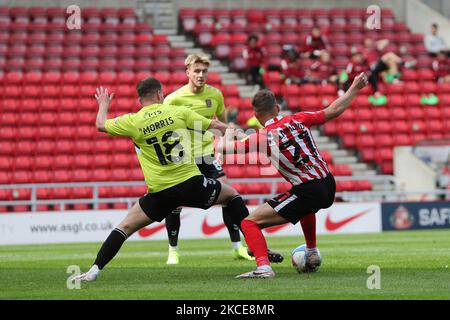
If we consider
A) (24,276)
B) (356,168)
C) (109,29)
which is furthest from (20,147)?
(24,276)

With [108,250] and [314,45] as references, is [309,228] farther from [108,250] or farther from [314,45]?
[314,45]

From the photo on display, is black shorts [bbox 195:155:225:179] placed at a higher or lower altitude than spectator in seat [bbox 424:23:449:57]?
lower

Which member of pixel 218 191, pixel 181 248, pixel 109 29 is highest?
pixel 109 29

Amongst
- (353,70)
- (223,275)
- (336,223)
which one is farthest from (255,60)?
(223,275)

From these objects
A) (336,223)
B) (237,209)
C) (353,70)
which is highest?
(353,70)

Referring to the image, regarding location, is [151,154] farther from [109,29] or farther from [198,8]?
[198,8]

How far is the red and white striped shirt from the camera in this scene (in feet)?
33.1

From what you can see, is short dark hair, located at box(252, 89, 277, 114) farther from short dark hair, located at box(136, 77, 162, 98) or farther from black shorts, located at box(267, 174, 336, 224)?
short dark hair, located at box(136, 77, 162, 98)

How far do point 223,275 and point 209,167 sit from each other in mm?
2665

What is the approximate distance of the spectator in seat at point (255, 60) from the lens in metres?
27.5

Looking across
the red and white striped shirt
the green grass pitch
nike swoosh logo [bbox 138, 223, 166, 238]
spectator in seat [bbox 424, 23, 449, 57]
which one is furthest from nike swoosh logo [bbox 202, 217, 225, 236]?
spectator in seat [bbox 424, 23, 449, 57]

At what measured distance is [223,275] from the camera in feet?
35.0
